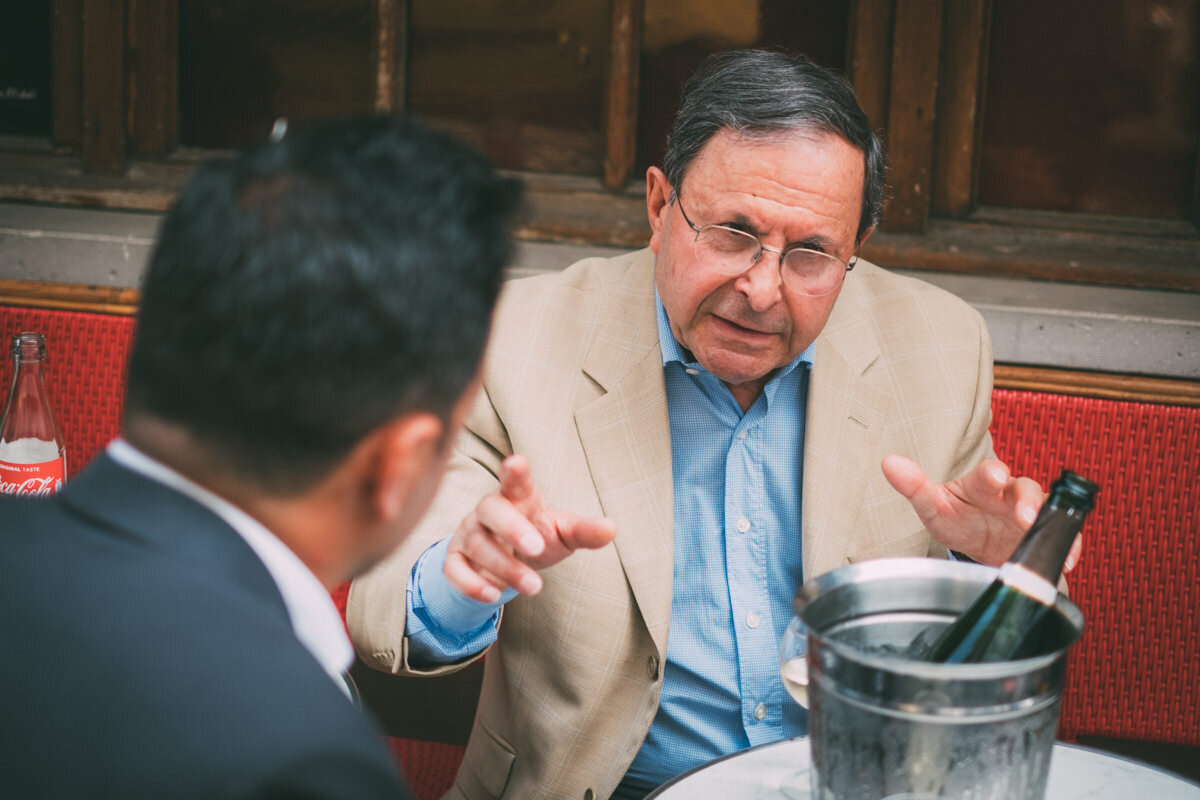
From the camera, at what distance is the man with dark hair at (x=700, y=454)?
5.34ft

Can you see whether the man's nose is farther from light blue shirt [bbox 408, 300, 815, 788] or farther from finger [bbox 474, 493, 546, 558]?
finger [bbox 474, 493, 546, 558]

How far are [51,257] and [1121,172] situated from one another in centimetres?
258

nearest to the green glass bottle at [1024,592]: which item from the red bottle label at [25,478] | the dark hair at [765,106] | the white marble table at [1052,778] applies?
the white marble table at [1052,778]

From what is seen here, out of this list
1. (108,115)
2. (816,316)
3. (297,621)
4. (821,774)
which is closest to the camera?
(297,621)

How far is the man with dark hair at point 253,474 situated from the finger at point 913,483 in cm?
78

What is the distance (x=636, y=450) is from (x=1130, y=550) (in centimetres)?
112

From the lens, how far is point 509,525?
1.20 metres

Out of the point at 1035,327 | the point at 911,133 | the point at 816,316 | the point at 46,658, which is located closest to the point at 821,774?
the point at 46,658

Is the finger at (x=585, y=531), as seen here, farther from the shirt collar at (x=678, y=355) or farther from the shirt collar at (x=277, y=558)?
the shirt collar at (x=678, y=355)

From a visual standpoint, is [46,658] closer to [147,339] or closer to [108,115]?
[147,339]

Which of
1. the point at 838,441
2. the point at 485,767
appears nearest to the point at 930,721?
the point at 838,441

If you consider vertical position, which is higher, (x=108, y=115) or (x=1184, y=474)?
(x=108, y=115)

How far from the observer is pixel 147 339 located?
0.74 metres

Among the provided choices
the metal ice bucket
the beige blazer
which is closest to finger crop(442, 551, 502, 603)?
the beige blazer
